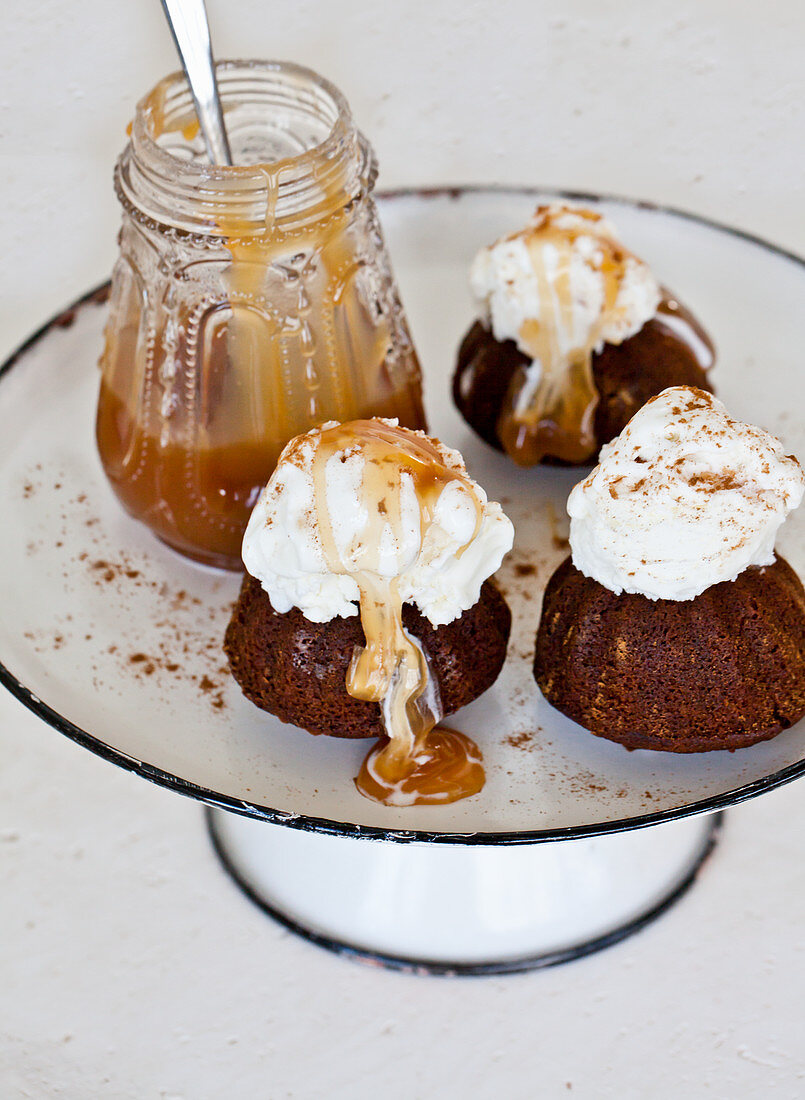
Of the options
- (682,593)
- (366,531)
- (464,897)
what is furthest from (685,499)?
(464,897)

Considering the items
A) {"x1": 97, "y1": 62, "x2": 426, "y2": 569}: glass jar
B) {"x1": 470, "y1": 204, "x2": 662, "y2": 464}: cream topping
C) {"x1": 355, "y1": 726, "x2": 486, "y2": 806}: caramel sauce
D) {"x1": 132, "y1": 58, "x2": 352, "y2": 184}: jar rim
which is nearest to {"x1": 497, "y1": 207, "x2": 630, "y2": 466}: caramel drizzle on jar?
{"x1": 470, "y1": 204, "x2": 662, "y2": 464}: cream topping

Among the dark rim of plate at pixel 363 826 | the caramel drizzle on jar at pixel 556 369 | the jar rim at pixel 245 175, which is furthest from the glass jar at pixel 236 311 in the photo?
the dark rim of plate at pixel 363 826

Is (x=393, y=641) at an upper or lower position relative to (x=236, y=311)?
lower

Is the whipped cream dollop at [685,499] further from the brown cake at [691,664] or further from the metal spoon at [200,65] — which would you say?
the metal spoon at [200,65]

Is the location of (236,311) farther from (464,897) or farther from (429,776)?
(464,897)

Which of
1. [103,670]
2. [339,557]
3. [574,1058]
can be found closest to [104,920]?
[103,670]

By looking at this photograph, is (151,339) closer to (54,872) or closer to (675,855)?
(54,872)

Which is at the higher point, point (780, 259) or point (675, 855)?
point (780, 259)
